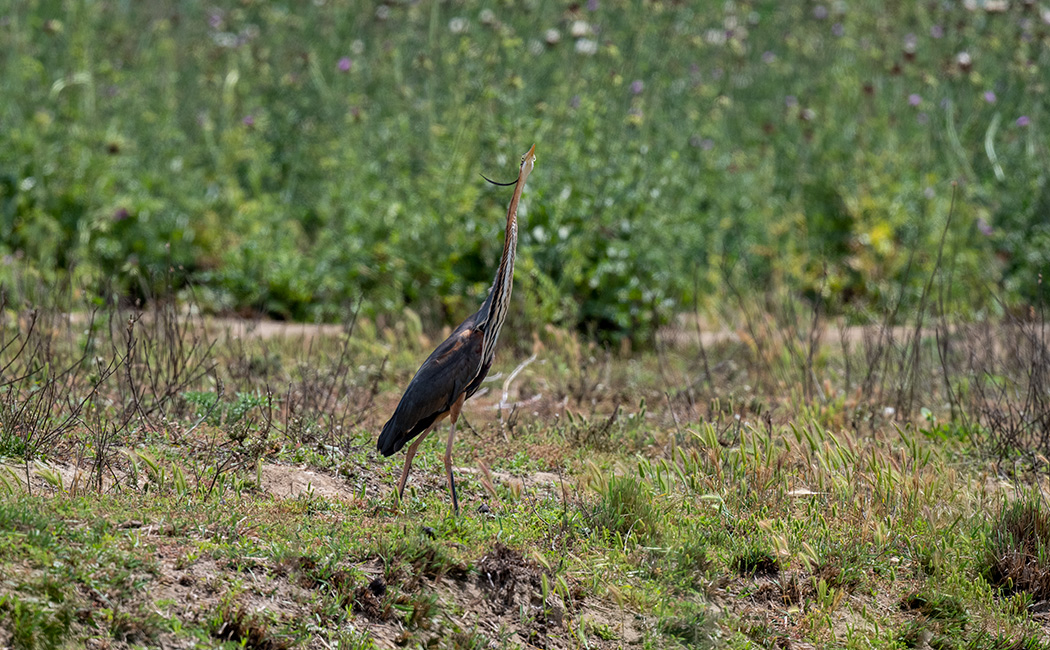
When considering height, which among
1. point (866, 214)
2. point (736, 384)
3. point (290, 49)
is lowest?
point (736, 384)

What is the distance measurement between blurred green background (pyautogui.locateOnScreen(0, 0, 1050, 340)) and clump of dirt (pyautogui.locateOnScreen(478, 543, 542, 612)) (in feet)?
10.7

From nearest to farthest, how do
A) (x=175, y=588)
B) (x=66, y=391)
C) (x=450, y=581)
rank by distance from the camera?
1. (x=175, y=588)
2. (x=450, y=581)
3. (x=66, y=391)

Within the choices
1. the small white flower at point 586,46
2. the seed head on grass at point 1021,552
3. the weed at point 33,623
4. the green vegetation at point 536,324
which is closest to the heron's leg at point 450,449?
the green vegetation at point 536,324

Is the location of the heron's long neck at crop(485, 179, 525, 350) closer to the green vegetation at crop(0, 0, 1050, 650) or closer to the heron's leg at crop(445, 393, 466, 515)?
the heron's leg at crop(445, 393, 466, 515)

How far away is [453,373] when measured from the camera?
415 cm

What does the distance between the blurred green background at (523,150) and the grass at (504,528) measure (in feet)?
5.53

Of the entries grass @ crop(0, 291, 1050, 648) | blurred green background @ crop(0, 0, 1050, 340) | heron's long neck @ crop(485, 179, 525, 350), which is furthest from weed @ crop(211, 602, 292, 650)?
blurred green background @ crop(0, 0, 1050, 340)

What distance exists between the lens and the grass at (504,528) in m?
3.48

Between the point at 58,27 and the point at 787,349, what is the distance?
21.1ft

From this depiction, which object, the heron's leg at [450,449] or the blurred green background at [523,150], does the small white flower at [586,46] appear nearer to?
the blurred green background at [523,150]

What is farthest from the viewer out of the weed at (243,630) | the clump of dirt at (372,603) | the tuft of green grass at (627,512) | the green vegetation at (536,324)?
the tuft of green grass at (627,512)

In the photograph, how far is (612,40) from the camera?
31.3 feet

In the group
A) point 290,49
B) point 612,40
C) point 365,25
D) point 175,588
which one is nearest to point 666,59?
point 612,40

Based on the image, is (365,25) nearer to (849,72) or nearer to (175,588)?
(849,72)
